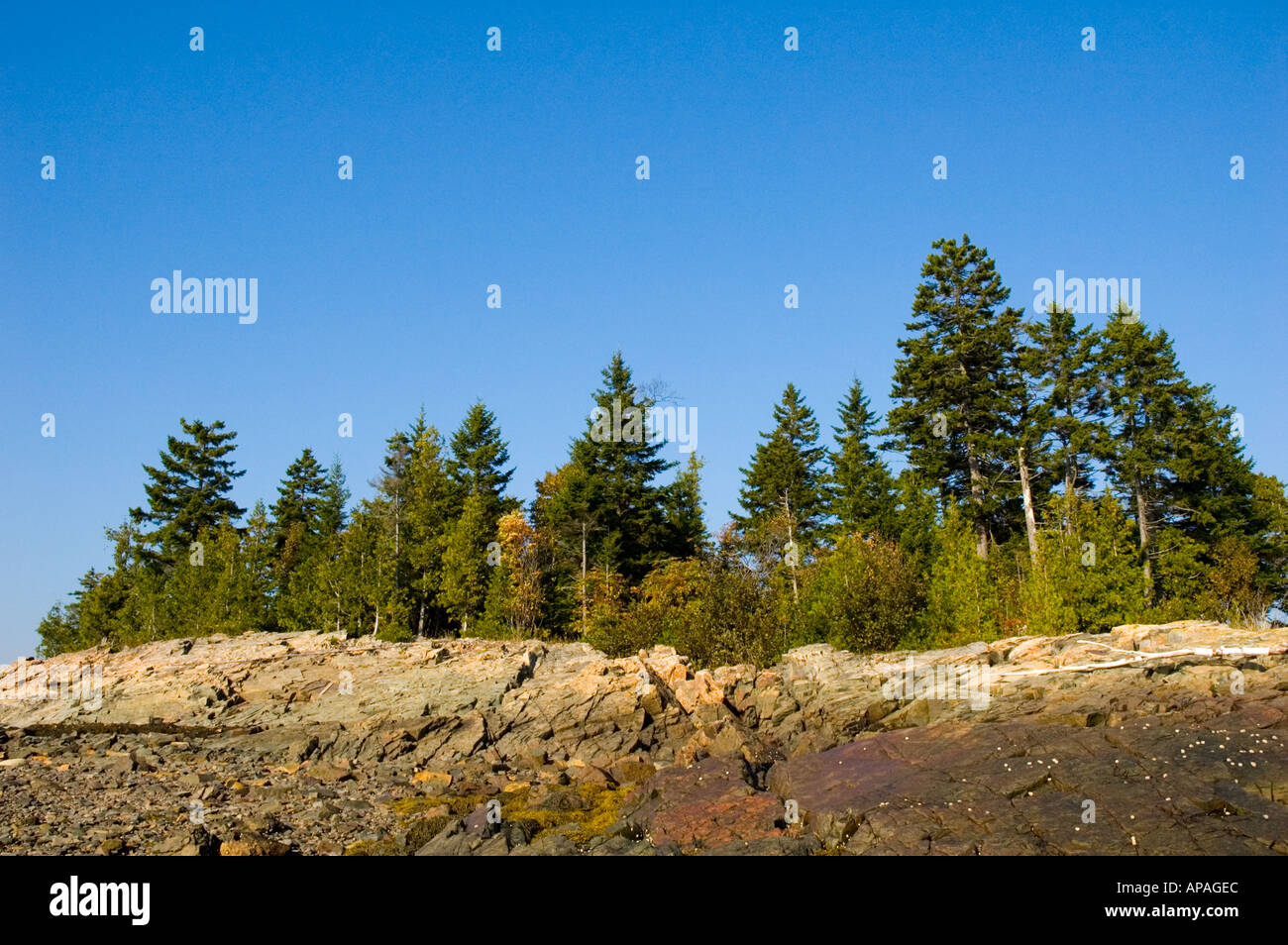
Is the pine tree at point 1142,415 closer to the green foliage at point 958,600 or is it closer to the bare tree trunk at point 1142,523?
the bare tree trunk at point 1142,523

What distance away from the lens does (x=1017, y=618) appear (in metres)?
37.1

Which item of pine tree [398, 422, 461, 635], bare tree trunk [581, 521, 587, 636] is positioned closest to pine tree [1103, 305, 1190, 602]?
bare tree trunk [581, 521, 587, 636]

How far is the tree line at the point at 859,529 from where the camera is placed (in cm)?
3872

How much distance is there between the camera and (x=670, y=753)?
2767 centimetres

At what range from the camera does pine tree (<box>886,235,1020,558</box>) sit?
4938cm

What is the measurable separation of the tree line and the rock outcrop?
5.92 metres

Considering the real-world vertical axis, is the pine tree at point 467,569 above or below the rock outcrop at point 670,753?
above

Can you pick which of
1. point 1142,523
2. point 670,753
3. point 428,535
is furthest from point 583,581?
point 1142,523

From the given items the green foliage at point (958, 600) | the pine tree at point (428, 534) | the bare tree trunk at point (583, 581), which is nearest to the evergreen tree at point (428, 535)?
the pine tree at point (428, 534)

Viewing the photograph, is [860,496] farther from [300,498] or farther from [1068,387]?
[300,498]

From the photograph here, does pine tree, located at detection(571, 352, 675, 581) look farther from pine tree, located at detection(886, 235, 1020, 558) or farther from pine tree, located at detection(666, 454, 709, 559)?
pine tree, located at detection(886, 235, 1020, 558)

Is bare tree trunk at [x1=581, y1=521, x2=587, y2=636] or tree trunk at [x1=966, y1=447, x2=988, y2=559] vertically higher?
tree trunk at [x1=966, y1=447, x2=988, y2=559]

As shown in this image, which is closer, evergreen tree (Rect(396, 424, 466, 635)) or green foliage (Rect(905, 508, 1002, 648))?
green foliage (Rect(905, 508, 1002, 648))

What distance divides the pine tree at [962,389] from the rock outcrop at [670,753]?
19356 mm
